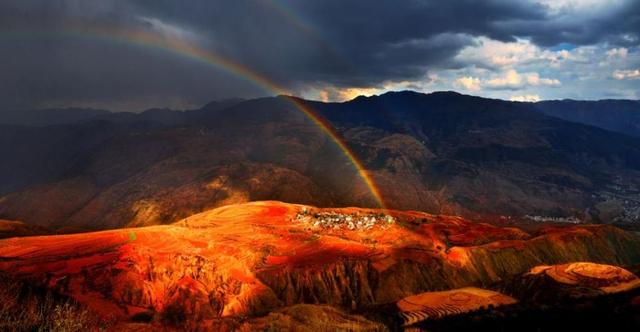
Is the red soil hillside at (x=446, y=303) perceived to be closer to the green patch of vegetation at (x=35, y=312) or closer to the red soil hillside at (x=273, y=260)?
the red soil hillside at (x=273, y=260)

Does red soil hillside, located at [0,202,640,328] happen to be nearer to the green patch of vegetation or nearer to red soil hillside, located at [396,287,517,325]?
red soil hillside, located at [396,287,517,325]

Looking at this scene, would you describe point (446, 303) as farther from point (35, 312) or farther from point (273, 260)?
point (35, 312)

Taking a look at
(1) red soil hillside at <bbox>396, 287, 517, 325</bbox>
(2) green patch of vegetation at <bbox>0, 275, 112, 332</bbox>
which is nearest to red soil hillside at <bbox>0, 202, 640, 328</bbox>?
(1) red soil hillside at <bbox>396, 287, 517, 325</bbox>

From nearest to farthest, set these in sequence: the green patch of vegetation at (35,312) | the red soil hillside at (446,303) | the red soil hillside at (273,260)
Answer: the green patch of vegetation at (35,312)
the red soil hillside at (446,303)
the red soil hillside at (273,260)

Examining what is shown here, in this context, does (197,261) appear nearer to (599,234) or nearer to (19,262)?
(19,262)

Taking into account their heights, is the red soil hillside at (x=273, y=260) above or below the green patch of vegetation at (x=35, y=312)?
below

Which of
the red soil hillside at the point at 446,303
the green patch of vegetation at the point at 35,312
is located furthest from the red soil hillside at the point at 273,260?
the green patch of vegetation at the point at 35,312

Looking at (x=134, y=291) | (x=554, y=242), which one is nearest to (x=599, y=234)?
(x=554, y=242)

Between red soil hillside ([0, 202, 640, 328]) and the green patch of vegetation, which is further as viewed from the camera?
red soil hillside ([0, 202, 640, 328])

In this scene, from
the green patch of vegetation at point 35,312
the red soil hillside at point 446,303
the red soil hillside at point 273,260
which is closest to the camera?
the green patch of vegetation at point 35,312

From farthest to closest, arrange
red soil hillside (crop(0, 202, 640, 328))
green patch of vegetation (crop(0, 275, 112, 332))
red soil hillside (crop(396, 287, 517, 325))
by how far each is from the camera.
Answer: red soil hillside (crop(0, 202, 640, 328)) < red soil hillside (crop(396, 287, 517, 325)) < green patch of vegetation (crop(0, 275, 112, 332))
